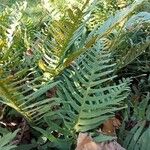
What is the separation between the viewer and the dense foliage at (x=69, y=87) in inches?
49.0

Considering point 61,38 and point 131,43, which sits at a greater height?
point 61,38

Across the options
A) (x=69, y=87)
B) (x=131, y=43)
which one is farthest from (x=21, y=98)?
(x=131, y=43)

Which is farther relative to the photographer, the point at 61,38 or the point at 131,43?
the point at 131,43

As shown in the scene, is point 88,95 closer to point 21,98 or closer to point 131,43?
point 21,98

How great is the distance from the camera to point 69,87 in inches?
52.6

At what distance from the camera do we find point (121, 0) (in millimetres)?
2074

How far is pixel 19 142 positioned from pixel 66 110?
151 mm

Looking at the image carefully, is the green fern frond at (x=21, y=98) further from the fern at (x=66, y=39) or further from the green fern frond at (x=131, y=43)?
the green fern frond at (x=131, y=43)

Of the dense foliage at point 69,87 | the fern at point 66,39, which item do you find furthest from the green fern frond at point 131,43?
the fern at point 66,39

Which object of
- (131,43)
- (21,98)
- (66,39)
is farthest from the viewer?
(131,43)

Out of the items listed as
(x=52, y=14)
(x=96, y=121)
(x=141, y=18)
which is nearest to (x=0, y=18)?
(x=52, y=14)

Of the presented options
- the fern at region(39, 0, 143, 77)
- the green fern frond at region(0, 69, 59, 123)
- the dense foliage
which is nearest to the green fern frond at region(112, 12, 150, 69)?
the dense foliage

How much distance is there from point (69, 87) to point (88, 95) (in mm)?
56

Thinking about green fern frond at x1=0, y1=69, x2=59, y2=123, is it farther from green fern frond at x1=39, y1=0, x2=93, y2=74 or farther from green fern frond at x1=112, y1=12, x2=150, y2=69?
green fern frond at x1=112, y1=12, x2=150, y2=69
